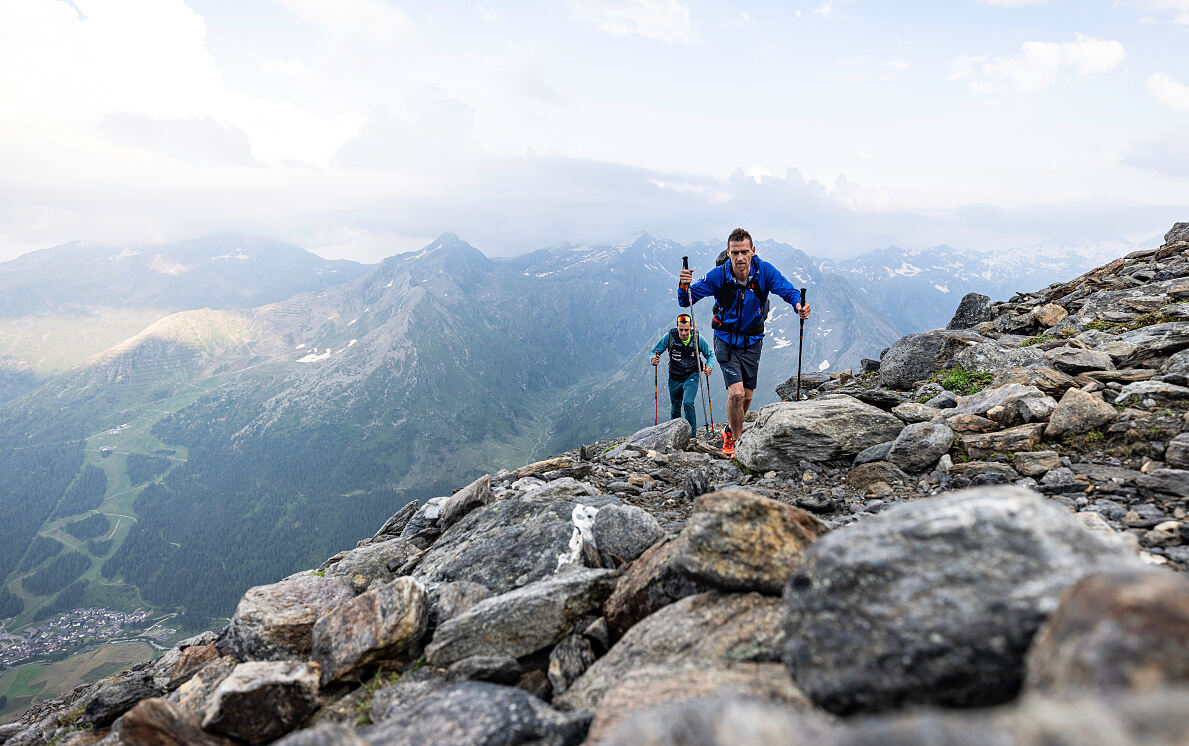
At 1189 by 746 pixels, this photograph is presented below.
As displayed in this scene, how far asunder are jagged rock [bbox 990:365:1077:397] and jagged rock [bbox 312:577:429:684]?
522 inches

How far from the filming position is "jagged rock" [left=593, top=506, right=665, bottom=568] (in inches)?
326

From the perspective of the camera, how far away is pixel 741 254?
14297mm

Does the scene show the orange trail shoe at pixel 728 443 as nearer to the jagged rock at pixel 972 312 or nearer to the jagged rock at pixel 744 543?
the jagged rock at pixel 744 543

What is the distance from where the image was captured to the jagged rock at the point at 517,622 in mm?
6758

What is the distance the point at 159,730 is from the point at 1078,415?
576 inches

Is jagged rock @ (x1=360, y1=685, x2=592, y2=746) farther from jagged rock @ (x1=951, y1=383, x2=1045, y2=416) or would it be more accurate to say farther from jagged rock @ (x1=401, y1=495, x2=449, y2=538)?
jagged rock @ (x1=951, y1=383, x2=1045, y2=416)

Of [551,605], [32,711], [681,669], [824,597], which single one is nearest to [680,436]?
[551,605]

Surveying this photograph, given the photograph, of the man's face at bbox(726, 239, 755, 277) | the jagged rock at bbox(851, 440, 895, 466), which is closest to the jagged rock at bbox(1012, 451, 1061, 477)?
the jagged rock at bbox(851, 440, 895, 466)

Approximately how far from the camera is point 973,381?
14.6 m

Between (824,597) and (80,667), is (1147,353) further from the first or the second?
(80,667)

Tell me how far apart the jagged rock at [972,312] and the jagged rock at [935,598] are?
26840mm

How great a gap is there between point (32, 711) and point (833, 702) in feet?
66.8

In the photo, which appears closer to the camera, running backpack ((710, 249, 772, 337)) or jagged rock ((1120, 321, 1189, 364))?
jagged rock ((1120, 321, 1189, 364))

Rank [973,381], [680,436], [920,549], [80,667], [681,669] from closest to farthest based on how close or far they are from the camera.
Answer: [920,549]
[681,669]
[973,381]
[680,436]
[80,667]
